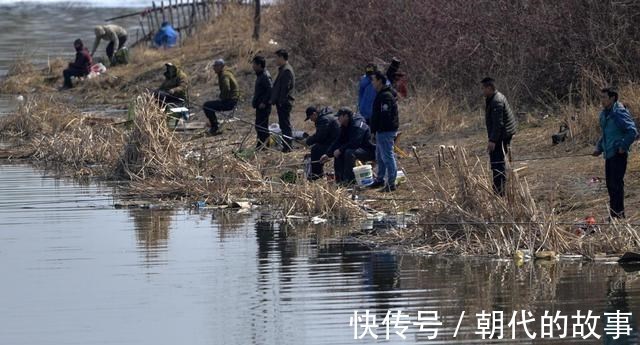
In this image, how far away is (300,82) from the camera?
30438 millimetres

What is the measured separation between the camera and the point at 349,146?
60.5 feet

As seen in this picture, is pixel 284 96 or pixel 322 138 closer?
pixel 322 138

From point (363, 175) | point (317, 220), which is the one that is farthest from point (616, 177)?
point (363, 175)

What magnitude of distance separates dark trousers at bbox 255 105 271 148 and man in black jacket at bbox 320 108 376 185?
2458 mm

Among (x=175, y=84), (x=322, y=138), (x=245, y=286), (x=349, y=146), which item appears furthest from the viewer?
(x=175, y=84)

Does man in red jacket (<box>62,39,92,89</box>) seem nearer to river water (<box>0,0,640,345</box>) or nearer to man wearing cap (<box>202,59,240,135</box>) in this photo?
man wearing cap (<box>202,59,240,135</box>)

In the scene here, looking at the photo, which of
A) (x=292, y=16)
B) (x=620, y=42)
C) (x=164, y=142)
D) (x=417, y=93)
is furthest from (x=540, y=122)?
(x=292, y=16)

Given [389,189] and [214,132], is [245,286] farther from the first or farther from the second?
[214,132]

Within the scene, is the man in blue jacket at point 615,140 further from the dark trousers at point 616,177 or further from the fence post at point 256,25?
the fence post at point 256,25

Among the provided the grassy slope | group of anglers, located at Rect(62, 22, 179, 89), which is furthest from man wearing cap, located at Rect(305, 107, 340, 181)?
group of anglers, located at Rect(62, 22, 179, 89)

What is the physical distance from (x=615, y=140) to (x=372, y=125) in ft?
13.1

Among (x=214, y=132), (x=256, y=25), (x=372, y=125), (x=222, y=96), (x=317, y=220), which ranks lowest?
(x=214, y=132)

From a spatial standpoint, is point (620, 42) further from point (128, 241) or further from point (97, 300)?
point (97, 300)

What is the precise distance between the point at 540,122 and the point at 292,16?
34.3ft
